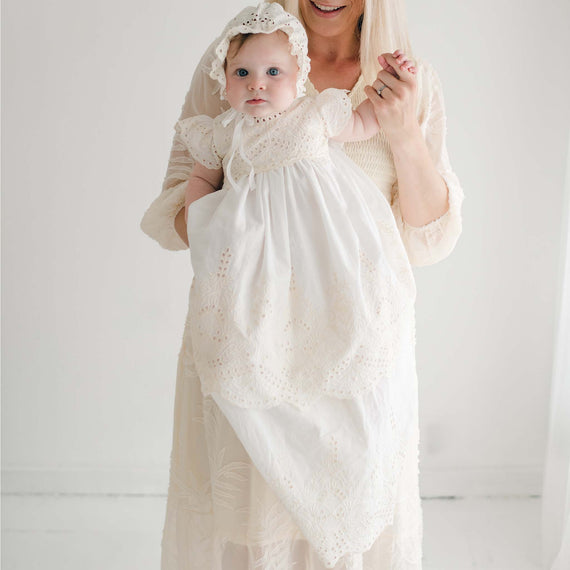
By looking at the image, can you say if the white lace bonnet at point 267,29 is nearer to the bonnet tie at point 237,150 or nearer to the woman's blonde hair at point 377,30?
the bonnet tie at point 237,150

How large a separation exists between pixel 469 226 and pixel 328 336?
4.30 ft

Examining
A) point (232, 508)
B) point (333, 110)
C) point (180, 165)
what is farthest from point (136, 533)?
point (333, 110)

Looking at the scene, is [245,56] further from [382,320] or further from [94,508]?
[94,508]

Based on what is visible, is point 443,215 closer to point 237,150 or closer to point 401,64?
point 401,64

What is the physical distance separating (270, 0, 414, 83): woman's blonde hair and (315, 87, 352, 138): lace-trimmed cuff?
0.61ft

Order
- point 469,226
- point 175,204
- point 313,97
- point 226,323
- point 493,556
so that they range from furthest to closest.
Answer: point 469,226
point 493,556
point 175,204
point 313,97
point 226,323

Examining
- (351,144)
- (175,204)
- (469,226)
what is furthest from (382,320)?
(469,226)

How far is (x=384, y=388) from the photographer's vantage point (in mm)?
1034

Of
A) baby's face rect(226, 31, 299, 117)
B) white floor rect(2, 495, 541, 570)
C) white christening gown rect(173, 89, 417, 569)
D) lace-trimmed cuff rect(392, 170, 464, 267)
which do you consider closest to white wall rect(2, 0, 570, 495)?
white floor rect(2, 495, 541, 570)

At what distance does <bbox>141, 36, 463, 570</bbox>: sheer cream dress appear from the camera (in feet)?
3.35

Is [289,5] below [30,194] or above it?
above

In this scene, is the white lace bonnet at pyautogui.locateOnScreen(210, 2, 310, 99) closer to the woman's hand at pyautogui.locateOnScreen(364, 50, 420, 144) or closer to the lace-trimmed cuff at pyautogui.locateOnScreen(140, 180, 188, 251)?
the woman's hand at pyautogui.locateOnScreen(364, 50, 420, 144)

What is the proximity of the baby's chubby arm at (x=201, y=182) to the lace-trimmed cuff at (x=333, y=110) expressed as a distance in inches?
8.0

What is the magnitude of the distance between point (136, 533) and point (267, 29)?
5.60 ft
